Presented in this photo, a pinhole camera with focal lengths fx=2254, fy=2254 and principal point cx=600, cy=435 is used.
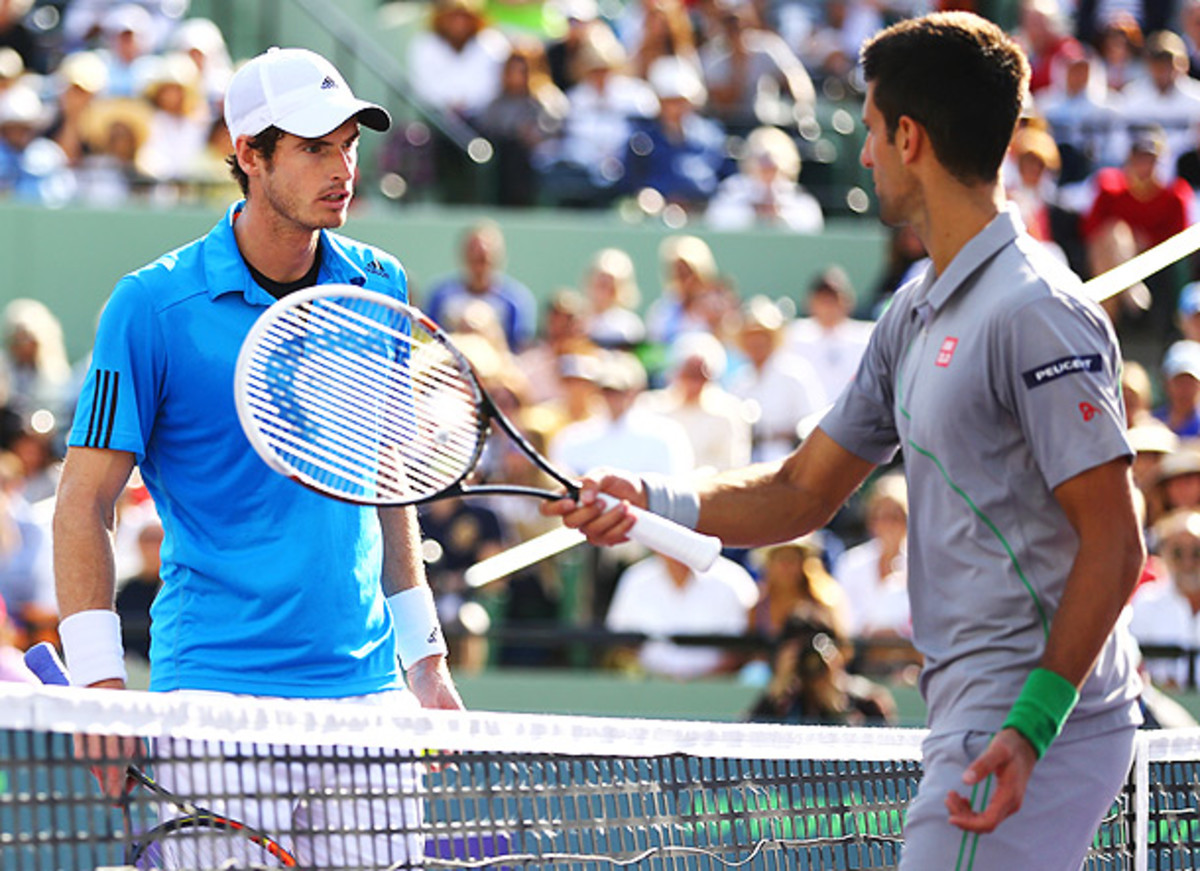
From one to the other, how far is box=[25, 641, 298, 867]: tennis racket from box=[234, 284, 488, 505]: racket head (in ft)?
1.86

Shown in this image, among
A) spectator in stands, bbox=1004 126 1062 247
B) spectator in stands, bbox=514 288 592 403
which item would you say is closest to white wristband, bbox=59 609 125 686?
spectator in stands, bbox=514 288 592 403

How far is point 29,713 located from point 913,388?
4.89 ft

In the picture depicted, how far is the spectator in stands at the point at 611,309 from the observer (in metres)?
12.3

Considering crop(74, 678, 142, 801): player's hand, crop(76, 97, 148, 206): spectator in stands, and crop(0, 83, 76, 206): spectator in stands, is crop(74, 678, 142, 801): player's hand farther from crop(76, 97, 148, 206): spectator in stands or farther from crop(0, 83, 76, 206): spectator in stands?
crop(0, 83, 76, 206): spectator in stands

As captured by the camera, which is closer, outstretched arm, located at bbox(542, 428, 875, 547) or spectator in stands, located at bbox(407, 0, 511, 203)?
outstretched arm, located at bbox(542, 428, 875, 547)

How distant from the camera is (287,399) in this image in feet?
13.0

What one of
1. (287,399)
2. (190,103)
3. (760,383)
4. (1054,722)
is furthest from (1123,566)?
(190,103)

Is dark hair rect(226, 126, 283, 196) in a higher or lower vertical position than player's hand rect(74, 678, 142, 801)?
higher

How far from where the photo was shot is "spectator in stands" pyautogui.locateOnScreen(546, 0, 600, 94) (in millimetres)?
14438

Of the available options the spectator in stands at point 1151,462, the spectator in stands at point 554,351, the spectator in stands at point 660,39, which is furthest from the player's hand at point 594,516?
the spectator in stands at point 660,39

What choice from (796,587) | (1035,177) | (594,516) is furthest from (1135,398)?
(594,516)

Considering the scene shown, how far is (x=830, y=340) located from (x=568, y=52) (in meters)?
3.82

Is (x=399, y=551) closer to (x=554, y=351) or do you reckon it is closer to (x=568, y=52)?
(x=554, y=351)

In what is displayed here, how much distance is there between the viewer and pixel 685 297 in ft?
40.6
